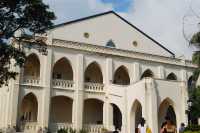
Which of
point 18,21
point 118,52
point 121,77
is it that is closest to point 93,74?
point 121,77

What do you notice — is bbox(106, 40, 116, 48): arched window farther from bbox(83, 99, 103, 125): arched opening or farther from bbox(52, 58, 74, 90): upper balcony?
bbox(83, 99, 103, 125): arched opening

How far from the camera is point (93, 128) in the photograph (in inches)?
1379

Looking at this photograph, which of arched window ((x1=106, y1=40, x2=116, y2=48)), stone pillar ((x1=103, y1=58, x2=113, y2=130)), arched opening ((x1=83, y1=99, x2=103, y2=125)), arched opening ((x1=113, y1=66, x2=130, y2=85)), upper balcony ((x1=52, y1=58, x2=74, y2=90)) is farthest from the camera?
arched opening ((x1=113, y1=66, x2=130, y2=85))

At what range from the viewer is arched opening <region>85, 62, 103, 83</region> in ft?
127

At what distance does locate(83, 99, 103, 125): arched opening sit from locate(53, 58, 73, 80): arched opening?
3.22 m

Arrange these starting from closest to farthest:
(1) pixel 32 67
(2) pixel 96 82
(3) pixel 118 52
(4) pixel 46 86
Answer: (4) pixel 46 86
(1) pixel 32 67
(3) pixel 118 52
(2) pixel 96 82

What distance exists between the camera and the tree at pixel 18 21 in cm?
1809

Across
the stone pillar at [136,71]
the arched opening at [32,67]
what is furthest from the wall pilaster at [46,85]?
the stone pillar at [136,71]

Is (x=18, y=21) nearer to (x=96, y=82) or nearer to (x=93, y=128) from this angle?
(x=93, y=128)

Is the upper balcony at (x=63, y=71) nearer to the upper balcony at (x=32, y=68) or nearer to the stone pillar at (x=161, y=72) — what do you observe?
the upper balcony at (x=32, y=68)

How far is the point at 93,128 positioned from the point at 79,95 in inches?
133

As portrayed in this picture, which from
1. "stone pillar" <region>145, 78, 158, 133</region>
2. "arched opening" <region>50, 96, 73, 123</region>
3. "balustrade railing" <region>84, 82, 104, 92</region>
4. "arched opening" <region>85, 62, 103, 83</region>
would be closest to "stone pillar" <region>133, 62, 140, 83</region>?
"arched opening" <region>85, 62, 103, 83</region>

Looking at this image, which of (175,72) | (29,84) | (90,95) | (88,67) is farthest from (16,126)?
(175,72)

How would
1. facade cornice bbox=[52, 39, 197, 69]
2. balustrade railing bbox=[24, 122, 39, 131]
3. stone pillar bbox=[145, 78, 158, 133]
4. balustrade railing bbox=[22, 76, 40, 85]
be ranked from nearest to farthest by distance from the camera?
stone pillar bbox=[145, 78, 158, 133] < balustrade railing bbox=[24, 122, 39, 131] < balustrade railing bbox=[22, 76, 40, 85] < facade cornice bbox=[52, 39, 197, 69]
